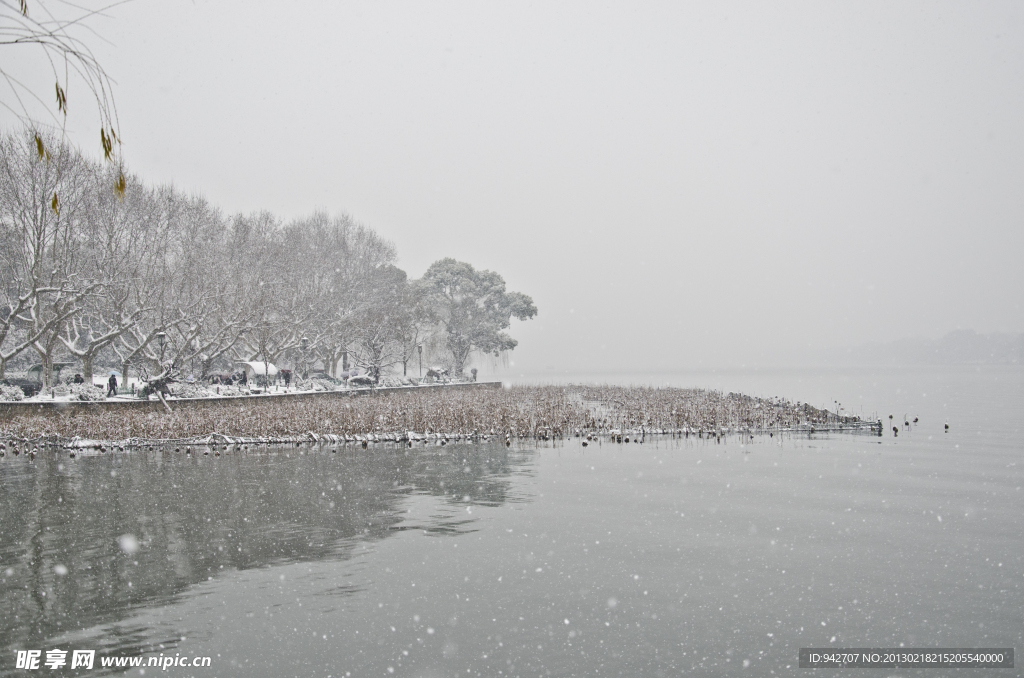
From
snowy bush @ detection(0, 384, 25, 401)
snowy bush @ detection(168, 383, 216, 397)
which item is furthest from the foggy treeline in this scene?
snowy bush @ detection(0, 384, 25, 401)

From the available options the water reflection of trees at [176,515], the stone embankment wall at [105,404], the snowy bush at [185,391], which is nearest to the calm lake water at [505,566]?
the water reflection of trees at [176,515]

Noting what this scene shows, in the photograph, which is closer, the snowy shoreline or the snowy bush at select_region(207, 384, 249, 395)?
the snowy shoreline

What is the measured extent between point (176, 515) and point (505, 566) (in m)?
6.89

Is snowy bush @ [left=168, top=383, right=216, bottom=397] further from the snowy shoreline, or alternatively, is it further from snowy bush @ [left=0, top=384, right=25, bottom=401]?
snowy bush @ [left=0, top=384, right=25, bottom=401]

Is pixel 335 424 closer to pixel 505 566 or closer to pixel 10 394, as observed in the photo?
pixel 10 394

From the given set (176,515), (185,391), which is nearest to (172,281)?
(185,391)

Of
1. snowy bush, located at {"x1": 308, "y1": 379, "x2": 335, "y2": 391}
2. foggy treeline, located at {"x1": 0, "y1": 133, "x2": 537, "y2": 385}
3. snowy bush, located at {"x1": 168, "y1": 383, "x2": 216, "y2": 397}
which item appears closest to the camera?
foggy treeline, located at {"x1": 0, "y1": 133, "x2": 537, "y2": 385}

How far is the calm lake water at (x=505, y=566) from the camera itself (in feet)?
24.1

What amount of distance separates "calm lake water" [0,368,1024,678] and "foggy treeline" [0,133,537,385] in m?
10.4

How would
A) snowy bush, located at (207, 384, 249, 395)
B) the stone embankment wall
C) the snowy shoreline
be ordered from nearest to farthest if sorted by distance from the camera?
the snowy shoreline → the stone embankment wall → snowy bush, located at (207, 384, 249, 395)

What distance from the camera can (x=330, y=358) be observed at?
5653 cm

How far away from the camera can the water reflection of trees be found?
8664 millimetres

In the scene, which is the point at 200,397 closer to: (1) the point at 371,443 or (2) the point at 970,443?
(1) the point at 371,443

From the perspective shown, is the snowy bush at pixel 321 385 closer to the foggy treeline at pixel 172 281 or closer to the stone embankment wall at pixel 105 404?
the foggy treeline at pixel 172 281
